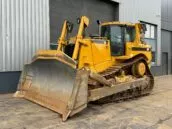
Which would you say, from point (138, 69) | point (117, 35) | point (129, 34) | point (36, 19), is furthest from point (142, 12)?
point (36, 19)

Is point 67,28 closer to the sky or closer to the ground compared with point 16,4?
closer to the ground

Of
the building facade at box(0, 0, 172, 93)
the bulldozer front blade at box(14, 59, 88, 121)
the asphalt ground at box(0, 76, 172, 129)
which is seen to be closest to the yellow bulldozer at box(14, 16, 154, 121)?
the bulldozer front blade at box(14, 59, 88, 121)

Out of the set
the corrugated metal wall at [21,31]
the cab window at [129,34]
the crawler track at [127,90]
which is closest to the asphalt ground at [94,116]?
the crawler track at [127,90]

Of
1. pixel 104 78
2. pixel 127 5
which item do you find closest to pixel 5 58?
pixel 104 78

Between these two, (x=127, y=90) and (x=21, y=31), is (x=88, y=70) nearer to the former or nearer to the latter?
(x=127, y=90)

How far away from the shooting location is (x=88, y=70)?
8.73 m

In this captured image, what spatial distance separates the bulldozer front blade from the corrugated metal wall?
1.54 metres

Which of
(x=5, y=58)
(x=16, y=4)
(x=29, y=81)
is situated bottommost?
(x=29, y=81)

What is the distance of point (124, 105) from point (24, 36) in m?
4.72

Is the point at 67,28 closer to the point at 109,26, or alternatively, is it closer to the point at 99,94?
the point at 109,26

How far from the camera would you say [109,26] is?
1212cm

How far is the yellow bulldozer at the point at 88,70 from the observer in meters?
8.41

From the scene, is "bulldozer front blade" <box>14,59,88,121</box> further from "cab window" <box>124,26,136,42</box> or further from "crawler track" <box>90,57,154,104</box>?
"cab window" <box>124,26,136,42</box>

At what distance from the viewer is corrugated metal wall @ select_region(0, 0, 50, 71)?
11.7 m
